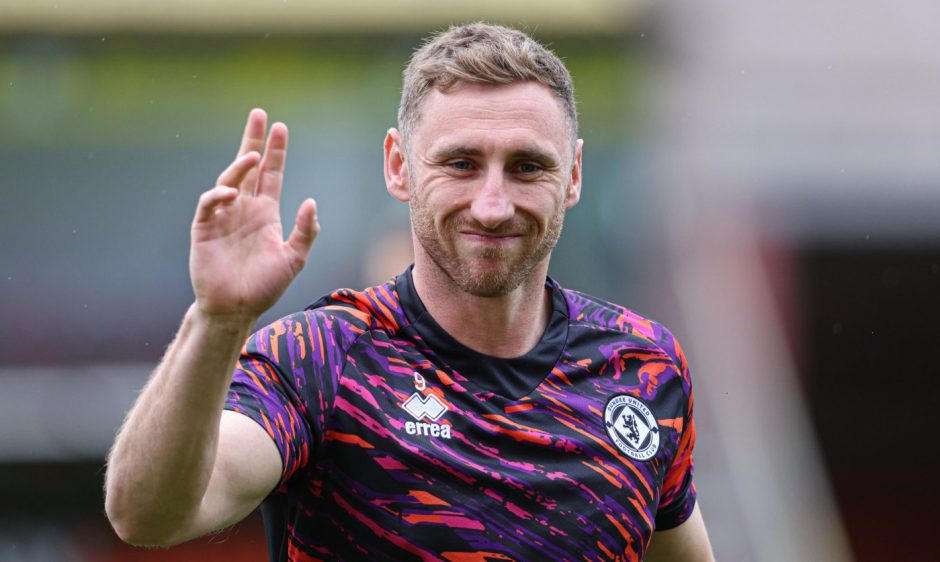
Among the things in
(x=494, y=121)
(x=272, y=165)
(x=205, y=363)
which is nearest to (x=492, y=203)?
(x=494, y=121)

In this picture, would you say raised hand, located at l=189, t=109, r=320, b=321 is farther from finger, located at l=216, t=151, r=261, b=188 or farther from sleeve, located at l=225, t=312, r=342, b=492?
sleeve, located at l=225, t=312, r=342, b=492

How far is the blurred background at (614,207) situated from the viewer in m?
10.9

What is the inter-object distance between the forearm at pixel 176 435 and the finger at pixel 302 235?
17 centimetres

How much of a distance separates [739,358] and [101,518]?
5488mm

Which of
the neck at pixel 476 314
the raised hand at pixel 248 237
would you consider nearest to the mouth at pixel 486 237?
the neck at pixel 476 314

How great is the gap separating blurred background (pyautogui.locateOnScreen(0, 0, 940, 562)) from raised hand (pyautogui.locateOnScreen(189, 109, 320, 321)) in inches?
302

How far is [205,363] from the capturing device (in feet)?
8.54

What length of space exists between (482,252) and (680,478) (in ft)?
3.07

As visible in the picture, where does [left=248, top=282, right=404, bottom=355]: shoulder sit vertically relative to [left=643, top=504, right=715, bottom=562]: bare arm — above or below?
above

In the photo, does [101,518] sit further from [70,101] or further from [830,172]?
[830,172]

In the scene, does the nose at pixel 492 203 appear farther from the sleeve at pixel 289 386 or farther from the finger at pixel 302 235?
the finger at pixel 302 235

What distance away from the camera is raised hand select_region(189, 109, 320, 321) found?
262 centimetres

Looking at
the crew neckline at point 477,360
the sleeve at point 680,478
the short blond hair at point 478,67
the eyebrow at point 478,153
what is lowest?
the sleeve at point 680,478

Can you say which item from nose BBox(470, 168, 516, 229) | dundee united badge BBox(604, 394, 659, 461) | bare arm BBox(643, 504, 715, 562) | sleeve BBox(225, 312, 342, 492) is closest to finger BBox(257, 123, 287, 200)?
sleeve BBox(225, 312, 342, 492)
